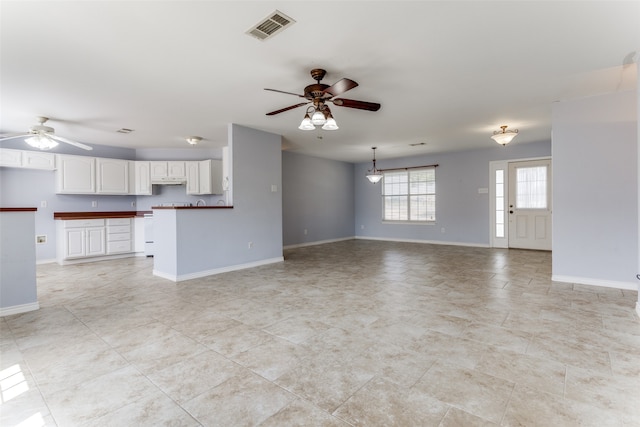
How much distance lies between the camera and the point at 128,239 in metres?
6.57

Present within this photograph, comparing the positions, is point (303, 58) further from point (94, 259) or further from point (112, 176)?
point (94, 259)

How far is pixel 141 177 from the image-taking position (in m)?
6.82

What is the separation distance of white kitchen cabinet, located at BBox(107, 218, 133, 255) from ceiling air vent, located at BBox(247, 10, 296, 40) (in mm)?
5679

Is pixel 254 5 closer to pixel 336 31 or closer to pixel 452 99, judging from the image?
pixel 336 31

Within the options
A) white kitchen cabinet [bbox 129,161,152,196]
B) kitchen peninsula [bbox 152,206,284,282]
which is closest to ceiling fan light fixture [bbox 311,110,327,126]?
kitchen peninsula [bbox 152,206,284,282]

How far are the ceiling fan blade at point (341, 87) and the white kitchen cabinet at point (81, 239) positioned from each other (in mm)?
5741

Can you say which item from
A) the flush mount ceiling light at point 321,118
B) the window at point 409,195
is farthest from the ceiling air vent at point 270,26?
the window at point 409,195

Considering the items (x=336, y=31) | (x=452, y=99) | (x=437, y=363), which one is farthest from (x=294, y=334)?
(x=452, y=99)

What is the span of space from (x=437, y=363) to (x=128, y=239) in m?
6.70

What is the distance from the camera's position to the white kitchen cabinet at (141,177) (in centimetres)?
680

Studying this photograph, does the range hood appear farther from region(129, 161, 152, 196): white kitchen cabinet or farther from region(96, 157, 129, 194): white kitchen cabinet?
A: region(96, 157, 129, 194): white kitchen cabinet

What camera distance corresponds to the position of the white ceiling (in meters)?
2.16

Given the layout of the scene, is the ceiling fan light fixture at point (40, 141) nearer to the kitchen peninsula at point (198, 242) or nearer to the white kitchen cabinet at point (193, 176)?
the kitchen peninsula at point (198, 242)

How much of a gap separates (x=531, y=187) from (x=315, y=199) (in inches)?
203
